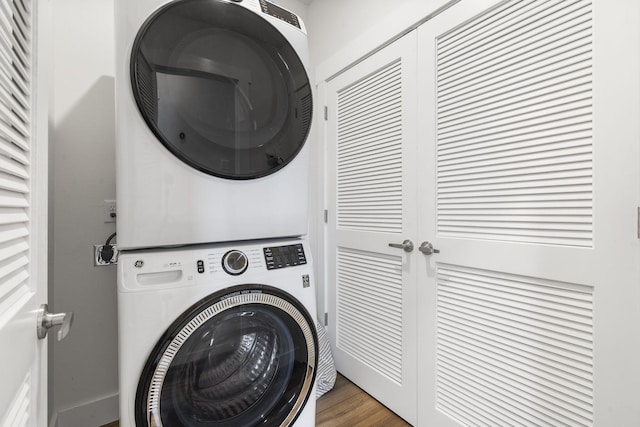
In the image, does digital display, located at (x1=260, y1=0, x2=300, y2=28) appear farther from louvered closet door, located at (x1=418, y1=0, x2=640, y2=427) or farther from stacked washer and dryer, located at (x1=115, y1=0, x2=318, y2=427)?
louvered closet door, located at (x1=418, y1=0, x2=640, y2=427)

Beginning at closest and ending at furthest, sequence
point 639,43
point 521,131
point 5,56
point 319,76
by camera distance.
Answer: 1. point 5,56
2. point 639,43
3. point 521,131
4. point 319,76

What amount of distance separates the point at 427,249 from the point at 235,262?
0.87m

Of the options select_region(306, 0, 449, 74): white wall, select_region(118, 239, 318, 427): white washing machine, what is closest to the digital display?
select_region(306, 0, 449, 74): white wall

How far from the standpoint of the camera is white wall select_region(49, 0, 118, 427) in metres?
1.44

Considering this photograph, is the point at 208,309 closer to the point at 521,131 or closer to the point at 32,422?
the point at 32,422

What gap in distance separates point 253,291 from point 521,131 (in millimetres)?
1127

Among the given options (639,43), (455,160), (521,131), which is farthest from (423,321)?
(639,43)

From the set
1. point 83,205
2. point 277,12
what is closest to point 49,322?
point 83,205

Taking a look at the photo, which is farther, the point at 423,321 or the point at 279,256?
the point at 423,321

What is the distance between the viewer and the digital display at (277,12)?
1.15 m

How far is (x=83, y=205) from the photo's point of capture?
4.89 feet

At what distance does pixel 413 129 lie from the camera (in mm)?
1464

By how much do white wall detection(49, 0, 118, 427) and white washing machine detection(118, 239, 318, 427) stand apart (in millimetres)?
828

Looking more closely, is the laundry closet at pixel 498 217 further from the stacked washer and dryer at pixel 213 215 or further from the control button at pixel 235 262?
the control button at pixel 235 262
